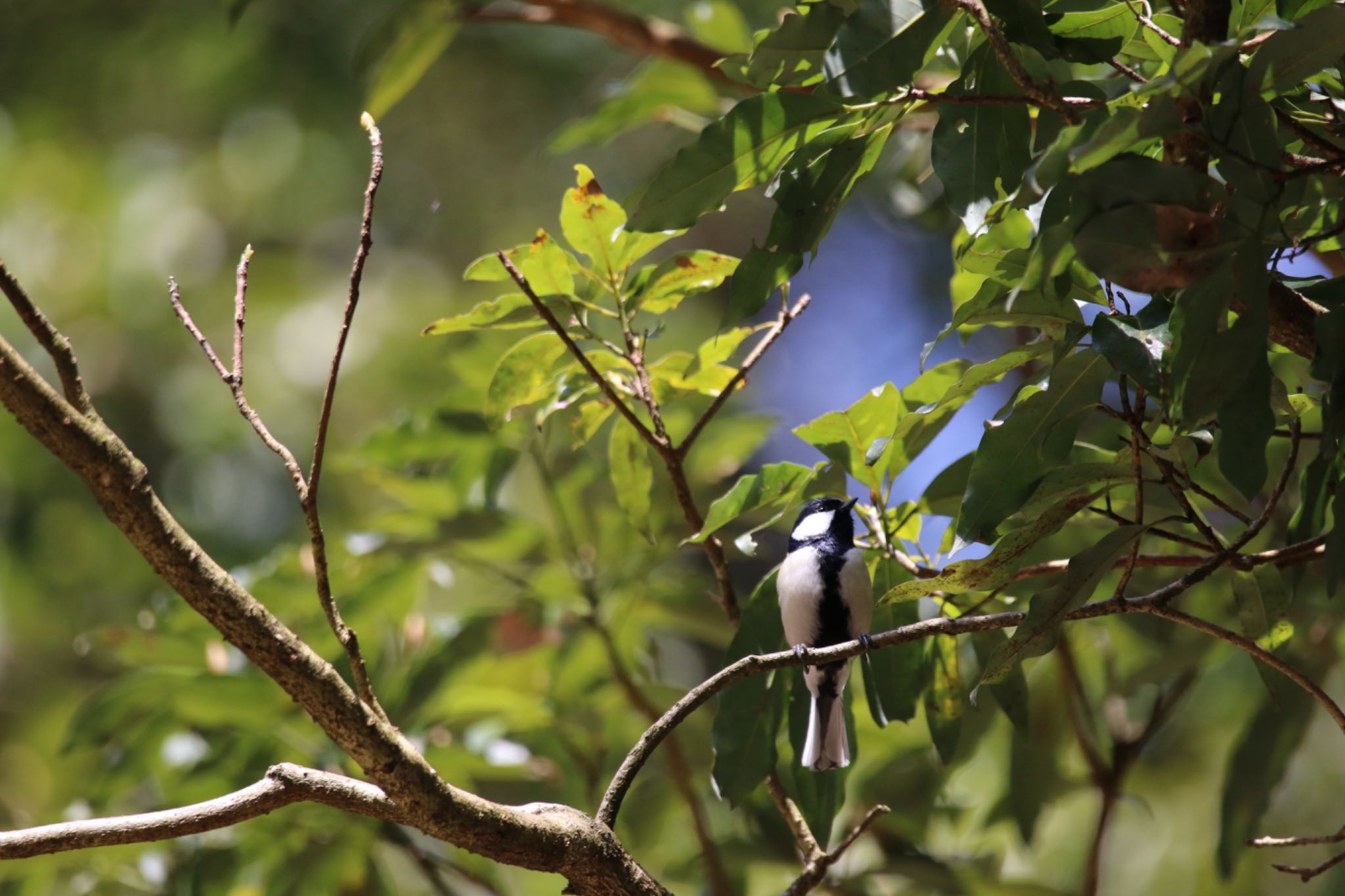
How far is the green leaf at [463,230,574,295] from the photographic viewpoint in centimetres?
184

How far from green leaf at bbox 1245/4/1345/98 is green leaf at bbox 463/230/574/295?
1015 millimetres

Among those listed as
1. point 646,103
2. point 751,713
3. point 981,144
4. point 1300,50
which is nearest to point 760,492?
point 751,713

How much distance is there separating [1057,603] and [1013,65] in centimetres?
61

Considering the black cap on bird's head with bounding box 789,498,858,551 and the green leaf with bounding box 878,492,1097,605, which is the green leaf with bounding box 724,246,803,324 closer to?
the green leaf with bounding box 878,492,1097,605

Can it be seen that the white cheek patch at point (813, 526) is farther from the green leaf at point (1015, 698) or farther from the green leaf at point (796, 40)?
the green leaf at point (796, 40)

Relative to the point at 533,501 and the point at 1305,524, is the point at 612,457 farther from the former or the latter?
the point at 533,501

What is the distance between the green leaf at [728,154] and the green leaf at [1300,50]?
483 mm

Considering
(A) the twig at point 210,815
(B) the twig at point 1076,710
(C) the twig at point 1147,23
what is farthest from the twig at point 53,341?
(B) the twig at point 1076,710

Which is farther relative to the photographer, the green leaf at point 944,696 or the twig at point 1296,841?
the green leaf at point 944,696

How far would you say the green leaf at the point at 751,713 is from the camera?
1794mm

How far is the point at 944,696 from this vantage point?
73.6 inches

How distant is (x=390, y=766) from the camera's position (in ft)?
4.00

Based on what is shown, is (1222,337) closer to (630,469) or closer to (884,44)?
(884,44)

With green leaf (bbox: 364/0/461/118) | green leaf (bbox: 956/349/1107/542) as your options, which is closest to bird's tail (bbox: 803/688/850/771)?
green leaf (bbox: 956/349/1107/542)
